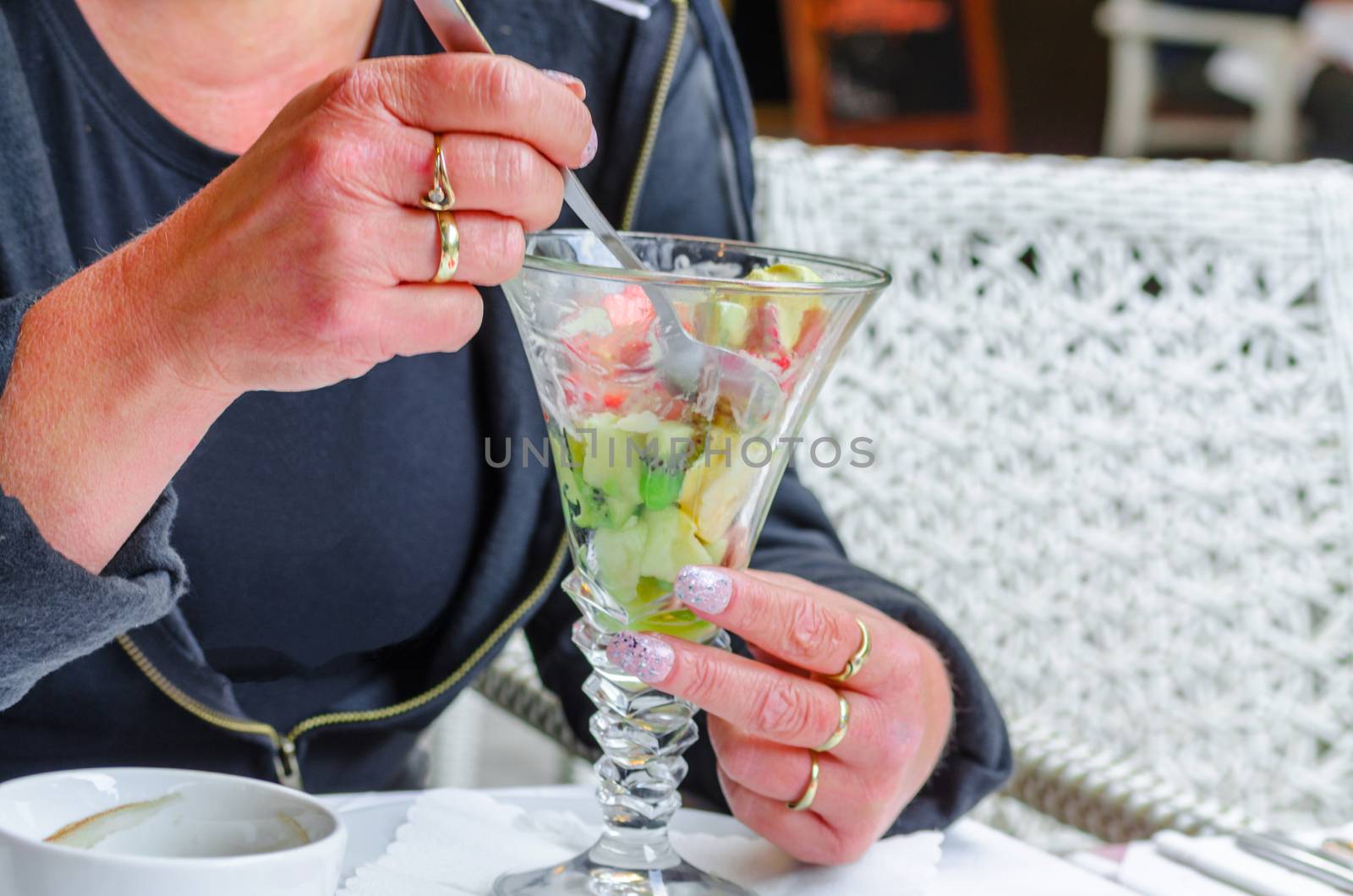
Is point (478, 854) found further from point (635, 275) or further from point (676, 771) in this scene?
point (635, 275)

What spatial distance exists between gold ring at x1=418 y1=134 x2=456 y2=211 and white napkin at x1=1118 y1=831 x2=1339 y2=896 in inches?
20.2

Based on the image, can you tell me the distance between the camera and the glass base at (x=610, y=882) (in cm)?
66

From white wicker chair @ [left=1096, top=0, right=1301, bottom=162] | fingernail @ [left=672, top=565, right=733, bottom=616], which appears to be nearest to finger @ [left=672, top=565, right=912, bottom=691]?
fingernail @ [left=672, top=565, right=733, bottom=616]

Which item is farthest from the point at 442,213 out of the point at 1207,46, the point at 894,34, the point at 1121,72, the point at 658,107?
the point at 1207,46

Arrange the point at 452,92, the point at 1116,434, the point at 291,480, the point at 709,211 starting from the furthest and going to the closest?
the point at 1116,434, the point at 709,211, the point at 291,480, the point at 452,92

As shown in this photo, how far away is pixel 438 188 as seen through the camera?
1.70 ft

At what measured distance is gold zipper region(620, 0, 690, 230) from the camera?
950 mm

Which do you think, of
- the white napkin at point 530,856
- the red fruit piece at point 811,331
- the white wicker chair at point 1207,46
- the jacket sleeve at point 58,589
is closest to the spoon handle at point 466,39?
the red fruit piece at point 811,331

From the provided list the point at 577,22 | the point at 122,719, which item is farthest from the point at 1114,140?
the point at 122,719

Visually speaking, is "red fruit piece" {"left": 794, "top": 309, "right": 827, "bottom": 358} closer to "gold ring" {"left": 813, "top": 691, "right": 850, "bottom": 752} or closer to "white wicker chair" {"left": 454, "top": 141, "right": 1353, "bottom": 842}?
"gold ring" {"left": 813, "top": 691, "right": 850, "bottom": 752}

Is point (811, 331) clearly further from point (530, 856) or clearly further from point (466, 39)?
point (530, 856)

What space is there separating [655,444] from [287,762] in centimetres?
46

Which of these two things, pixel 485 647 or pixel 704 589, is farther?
pixel 485 647

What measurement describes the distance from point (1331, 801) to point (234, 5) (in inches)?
45.2
